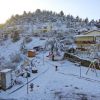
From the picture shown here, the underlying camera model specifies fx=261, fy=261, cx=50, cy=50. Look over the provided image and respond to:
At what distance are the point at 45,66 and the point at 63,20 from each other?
266 ft

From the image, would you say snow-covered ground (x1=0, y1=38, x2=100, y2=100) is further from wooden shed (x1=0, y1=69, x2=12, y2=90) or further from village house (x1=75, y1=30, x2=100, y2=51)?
village house (x1=75, y1=30, x2=100, y2=51)

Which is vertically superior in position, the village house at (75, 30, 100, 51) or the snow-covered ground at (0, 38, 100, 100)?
the village house at (75, 30, 100, 51)

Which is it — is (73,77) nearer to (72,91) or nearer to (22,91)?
(72,91)

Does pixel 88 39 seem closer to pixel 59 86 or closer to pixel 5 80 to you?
pixel 59 86

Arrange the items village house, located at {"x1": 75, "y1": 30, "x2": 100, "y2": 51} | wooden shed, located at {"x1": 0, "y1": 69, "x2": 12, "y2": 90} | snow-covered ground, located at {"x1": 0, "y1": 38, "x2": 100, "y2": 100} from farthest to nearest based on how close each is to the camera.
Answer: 1. village house, located at {"x1": 75, "y1": 30, "x2": 100, "y2": 51}
2. wooden shed, located at {"x1": 0, "y1": 69, "x2": 12, "y2": 90}
3. snow-covered ground, located at {"x1": 0, "y1": 38, "x2": 100, "y2": 100}

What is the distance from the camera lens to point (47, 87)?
19.3 meters

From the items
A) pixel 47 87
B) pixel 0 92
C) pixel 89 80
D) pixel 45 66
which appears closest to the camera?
pixel 0 92

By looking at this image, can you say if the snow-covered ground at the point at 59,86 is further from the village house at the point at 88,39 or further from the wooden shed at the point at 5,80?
the village house at the point at 88,39

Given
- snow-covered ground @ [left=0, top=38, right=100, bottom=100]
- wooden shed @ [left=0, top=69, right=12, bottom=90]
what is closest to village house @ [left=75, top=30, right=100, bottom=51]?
snow-covered ground @ [left=0, top=38, right=100, bottom=100]

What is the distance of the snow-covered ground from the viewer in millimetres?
17094

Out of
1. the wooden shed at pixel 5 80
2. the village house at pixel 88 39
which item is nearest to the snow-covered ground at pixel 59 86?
the wooden shed at pixel 5 80

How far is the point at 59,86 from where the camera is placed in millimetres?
19703

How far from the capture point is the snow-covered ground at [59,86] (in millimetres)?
17094

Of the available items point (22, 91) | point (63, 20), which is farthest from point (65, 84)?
point (63, 20)
